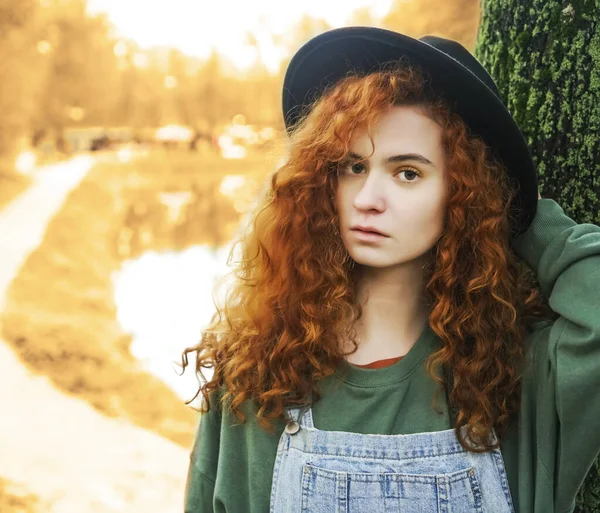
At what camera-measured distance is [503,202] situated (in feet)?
4.32

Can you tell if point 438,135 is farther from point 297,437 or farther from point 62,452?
point 62,452

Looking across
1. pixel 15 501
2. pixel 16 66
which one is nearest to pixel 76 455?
pixel 15 501

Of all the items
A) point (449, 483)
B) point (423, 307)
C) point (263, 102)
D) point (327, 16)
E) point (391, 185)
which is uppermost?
point (263, 102)

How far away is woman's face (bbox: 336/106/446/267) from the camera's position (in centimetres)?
122

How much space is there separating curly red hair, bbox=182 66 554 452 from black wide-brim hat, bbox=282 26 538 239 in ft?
0.07

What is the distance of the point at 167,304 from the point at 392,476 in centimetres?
809

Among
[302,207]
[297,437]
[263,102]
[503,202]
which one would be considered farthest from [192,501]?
[263,102]

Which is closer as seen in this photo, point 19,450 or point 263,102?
point 19,450

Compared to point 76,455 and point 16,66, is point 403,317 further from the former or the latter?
point 16,66

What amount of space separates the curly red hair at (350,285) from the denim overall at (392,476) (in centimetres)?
5

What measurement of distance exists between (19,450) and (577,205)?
186 inches

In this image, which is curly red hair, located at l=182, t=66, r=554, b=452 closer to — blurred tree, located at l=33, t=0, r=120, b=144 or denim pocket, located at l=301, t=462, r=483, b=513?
denim pocket, located at l=301, t=462, r=483, b=513

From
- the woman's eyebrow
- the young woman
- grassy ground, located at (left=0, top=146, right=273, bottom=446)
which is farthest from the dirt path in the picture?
the woman's eyebrow

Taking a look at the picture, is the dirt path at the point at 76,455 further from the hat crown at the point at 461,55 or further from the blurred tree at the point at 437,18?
the blurred tree at the point at 437,18
